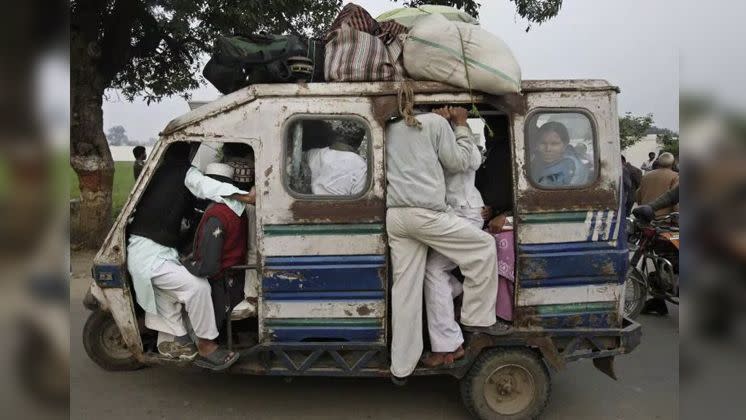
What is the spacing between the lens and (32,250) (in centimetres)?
116

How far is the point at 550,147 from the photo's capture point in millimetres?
3457

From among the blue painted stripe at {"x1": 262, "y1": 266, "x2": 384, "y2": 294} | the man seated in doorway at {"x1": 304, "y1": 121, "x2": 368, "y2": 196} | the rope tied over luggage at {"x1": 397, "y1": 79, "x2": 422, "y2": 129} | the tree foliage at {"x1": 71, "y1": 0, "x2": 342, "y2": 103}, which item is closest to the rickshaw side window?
the rope tied over luggage at {"x1": 397, "y1": 79, "x2": 422, "y2": 129}

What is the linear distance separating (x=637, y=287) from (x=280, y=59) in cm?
440

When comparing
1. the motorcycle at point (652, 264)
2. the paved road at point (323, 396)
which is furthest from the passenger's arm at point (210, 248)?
the motorcycle at point (652, 264)

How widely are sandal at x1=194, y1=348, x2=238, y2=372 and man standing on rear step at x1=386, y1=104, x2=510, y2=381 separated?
109 cm

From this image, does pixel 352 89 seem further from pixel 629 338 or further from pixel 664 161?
pixel 664 161

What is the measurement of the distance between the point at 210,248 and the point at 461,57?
2.08 metres

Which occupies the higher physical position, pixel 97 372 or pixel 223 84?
pixel 223 84

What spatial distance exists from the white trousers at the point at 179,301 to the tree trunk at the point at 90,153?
5209 mm

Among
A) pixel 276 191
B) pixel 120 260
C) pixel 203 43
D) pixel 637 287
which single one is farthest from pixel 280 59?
pixel 203 43

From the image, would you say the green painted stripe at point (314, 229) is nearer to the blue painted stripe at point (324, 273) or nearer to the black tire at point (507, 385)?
the blue painted stripe at point (324, 273)

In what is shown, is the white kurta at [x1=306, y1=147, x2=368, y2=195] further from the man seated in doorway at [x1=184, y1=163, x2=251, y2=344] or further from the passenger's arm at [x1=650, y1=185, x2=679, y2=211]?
the passenger's arm at [x1=650, y1=185, x2=679, y2=211]

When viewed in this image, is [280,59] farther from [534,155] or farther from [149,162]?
[534,155]

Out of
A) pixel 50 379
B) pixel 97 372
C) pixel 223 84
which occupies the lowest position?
pixel 97 372
